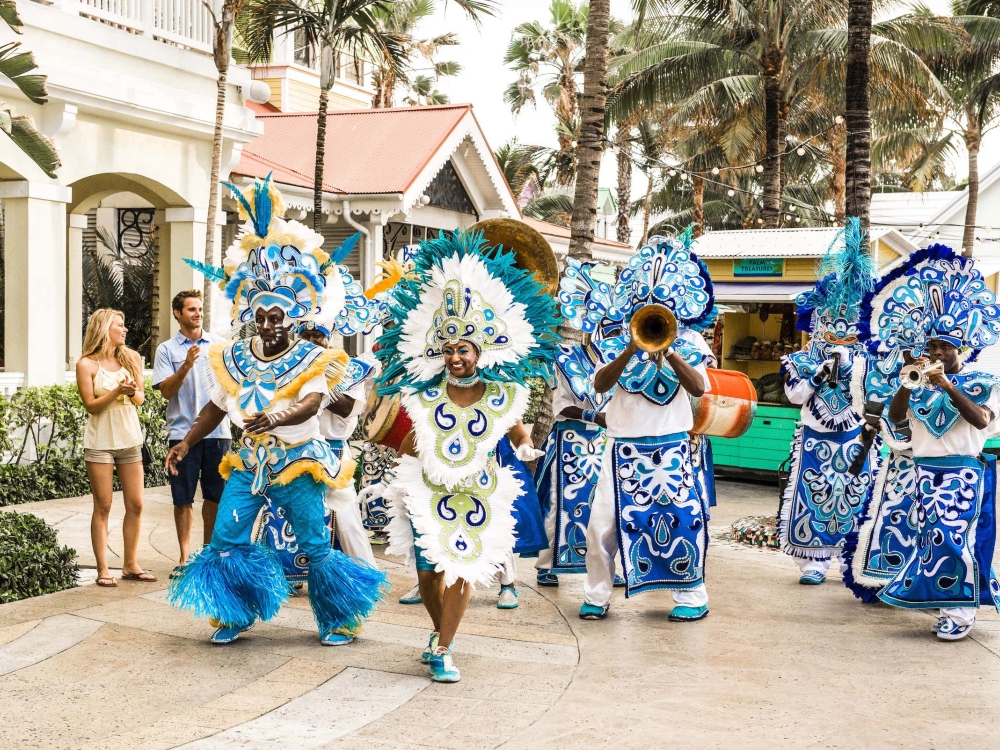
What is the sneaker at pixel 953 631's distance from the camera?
21.2 feet

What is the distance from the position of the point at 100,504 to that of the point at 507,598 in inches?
99.0

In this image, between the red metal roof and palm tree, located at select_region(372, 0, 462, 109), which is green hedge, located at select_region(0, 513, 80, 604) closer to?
the red metal roof

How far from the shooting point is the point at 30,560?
22.7 ft

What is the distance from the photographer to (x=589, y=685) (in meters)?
5.51

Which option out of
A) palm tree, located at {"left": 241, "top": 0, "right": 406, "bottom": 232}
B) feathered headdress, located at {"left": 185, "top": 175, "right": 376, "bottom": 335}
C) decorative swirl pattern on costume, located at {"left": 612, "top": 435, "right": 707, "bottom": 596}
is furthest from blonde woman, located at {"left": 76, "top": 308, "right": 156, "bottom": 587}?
palm tree, located at {"left": 241, "top": 0, "right": 406, "bottom": 232}

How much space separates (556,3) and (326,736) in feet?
127

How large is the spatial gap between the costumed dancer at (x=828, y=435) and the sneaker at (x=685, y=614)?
1618 millimetres

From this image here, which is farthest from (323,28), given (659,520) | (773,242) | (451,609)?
(451,609)

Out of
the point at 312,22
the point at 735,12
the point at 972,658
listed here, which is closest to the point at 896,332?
the point at 972,658

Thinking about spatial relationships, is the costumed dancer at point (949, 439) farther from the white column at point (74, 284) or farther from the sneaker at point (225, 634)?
the white column at point (74, 284)

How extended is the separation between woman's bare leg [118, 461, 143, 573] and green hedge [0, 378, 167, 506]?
311cm

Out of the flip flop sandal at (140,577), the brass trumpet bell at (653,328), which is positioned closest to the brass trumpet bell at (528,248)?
the brass trumpet bell at (653,328)

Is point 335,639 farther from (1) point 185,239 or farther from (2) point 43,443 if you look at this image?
(1) point 185,239

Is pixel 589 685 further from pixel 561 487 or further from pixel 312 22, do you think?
pixel 312 22
